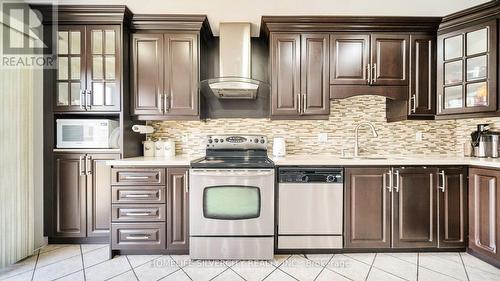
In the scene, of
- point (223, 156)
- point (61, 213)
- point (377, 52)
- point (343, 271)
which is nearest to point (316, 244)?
point (343, 271)

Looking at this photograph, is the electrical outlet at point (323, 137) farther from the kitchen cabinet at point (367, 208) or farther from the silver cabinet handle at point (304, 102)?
the kitchen cabinet at point (367, 208)

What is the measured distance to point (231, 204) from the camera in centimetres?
211

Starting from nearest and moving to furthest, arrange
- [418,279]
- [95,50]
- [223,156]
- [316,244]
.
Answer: [418,279]
[316,244]
[95,50]
[223,156]

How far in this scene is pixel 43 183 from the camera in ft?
7.75

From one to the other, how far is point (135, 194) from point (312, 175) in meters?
1.68

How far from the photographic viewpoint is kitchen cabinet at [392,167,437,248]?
2188 mm

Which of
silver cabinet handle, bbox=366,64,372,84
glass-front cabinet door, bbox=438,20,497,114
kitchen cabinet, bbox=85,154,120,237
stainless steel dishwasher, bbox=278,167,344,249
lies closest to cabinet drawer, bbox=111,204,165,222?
kitchen cabinet, bbox=85,154,120,237

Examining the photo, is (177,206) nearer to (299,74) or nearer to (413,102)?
(299,74)

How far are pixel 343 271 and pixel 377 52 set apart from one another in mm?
2198

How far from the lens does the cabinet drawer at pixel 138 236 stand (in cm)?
216

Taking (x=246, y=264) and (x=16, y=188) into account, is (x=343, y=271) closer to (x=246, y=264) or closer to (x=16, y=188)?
(x=246, y=264)

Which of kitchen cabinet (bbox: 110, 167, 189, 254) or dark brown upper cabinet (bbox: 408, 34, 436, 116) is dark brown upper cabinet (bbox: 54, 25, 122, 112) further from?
dark brown upper cabinet (bbox: 408, 34, 436, 116)

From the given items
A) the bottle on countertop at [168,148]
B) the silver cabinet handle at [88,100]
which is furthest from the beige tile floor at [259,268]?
the silver cabinet handle at [88,100]

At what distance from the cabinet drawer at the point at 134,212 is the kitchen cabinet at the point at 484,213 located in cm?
295
